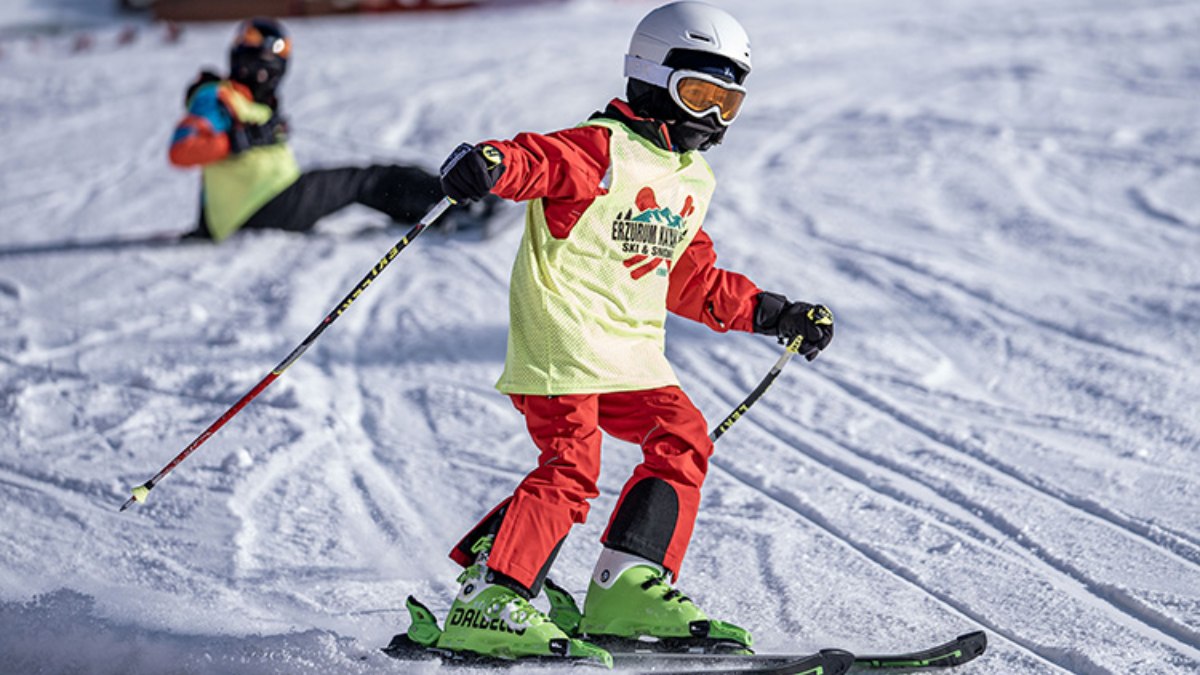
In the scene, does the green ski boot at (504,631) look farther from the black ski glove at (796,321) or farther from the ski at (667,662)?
the black ski glove at (796,321)

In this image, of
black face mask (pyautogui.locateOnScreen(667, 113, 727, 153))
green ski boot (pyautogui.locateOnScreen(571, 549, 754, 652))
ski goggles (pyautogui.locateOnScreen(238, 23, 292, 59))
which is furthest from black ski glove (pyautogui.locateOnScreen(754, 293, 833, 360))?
ski goggles (pyautogui.locateOnScreen(238, 23, 292, 59))

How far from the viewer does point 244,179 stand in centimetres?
781

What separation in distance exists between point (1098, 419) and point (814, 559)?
1765 millimetres

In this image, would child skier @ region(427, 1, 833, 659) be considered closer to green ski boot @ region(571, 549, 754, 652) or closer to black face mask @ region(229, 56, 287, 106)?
green ski boot @ region(571, 549, 754, 652)

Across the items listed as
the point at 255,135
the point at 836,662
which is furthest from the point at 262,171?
the point at 836,662

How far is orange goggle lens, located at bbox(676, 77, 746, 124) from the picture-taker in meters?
3.37

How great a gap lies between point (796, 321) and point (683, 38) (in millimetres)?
822

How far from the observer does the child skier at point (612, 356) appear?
3.21 meters

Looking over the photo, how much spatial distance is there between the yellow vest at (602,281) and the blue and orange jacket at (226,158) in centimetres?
468

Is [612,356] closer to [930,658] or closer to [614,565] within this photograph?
[614,565]

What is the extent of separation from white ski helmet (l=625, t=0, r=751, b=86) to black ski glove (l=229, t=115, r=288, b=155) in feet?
15.4

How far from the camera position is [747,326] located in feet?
12.2

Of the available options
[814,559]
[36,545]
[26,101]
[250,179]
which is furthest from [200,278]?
[26,101]

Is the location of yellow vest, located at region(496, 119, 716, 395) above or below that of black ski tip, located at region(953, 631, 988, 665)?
above
